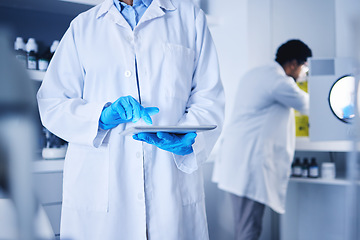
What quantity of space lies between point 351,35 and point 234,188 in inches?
63.8

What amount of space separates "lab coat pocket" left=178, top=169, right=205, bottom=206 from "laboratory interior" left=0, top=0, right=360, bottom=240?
40 cm

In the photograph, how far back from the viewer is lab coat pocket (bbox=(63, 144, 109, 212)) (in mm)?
1008

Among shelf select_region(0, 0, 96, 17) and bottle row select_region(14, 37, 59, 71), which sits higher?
shelf select_region(0, 0, 96, 17)

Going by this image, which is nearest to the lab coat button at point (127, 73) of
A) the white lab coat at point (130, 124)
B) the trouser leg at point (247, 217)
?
the white lab coat at point (130, 124)

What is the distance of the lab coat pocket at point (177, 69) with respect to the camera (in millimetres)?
1064

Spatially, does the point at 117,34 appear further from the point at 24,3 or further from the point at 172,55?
the point at 24,3

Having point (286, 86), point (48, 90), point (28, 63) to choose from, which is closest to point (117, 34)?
point (48, 90)

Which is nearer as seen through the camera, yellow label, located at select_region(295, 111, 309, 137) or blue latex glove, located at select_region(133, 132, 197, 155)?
blue latex glove, located at select_region(133, 132, 197, 155)

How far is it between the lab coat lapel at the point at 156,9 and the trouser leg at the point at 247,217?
1248 millimetres

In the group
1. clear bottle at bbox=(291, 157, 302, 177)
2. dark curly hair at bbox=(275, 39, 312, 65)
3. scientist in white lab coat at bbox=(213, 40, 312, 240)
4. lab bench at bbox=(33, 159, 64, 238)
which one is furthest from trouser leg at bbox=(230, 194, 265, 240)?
lab bench at bbox=(33, 159, 64, 238)

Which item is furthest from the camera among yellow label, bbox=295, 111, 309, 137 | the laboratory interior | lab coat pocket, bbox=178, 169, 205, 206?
yellow label, bbox=295, 111, 309, 137

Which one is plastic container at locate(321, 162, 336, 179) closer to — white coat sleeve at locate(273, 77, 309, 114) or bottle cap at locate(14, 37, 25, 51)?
white coat sleeve at locate(273, 77, 309, 114)

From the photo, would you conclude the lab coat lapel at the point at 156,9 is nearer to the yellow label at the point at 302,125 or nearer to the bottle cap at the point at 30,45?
the bottle cap at the point at 30,45

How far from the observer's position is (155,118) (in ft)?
3.46
